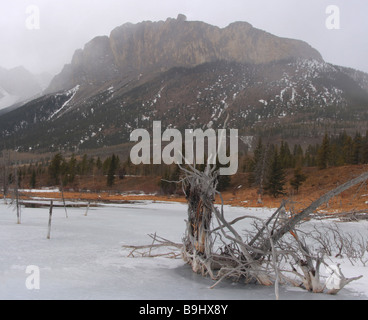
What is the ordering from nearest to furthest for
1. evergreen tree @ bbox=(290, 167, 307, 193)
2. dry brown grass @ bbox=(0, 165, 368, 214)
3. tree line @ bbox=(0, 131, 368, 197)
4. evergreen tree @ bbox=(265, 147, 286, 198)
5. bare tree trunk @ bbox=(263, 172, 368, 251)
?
bare tree trunk @ bbox=(263, 172, 368, 251), dry brown grass @ bbox=(0, 165, 368, 214), evergreen tree @ bbox=(265, 147, 286, 198), evergreen tree @ bbox=(290, 167, 307, 193), tree line @ bbox=(0, 131, 368, 197)

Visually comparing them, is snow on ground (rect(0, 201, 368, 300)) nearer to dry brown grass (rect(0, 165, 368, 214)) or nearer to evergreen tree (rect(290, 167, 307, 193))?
dry brown grass (rect(0, 165, 368, 214))

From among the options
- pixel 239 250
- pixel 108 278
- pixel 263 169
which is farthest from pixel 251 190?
pixel 108 278

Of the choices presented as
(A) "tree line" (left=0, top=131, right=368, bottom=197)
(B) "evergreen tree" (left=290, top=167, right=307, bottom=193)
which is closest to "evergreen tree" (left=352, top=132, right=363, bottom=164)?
(A) "tree line" (left=0, top=131, right=368, bottom=197)

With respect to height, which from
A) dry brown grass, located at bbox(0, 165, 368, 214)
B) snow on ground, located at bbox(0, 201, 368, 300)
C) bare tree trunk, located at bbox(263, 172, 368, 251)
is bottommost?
dry brown grass, located at bbox(0, 165, 368, 214)

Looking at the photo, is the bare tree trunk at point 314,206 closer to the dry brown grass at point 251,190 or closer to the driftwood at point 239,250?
the driftwood at point 239,250

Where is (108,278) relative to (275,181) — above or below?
above

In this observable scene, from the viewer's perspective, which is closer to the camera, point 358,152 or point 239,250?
point 239,250

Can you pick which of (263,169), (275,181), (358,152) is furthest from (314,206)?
(358,152)

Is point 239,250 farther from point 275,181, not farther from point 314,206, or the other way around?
point 275,181

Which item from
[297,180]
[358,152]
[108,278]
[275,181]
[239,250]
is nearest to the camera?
[108,278]

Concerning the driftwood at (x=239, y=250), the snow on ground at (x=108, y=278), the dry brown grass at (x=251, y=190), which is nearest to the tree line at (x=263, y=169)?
the dry brown grass at (x=251, y=190)

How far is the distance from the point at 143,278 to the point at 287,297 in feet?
10.4

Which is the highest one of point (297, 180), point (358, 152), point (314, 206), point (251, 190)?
point (358, 152)

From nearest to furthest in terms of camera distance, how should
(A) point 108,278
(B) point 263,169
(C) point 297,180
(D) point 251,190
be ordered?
(A) point 108,278 < (B) point 263,169 < (C) point 297,180 < (D) point 251,190
